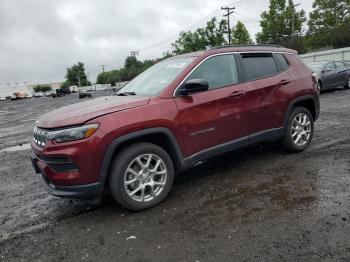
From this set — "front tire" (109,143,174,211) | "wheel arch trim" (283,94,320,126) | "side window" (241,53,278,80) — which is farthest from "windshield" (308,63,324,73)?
"front tire" (109,143,174,211)

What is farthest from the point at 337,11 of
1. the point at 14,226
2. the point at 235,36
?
the point at 14,226

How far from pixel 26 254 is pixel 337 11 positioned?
52800 mm

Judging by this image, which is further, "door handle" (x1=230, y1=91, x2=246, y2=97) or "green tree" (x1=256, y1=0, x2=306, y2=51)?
"green tree" (x1=256, y1=0, x2=306, y2=51)

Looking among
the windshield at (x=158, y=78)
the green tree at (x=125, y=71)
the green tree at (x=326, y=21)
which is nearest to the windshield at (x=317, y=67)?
the windshield at (x=158, y=78)

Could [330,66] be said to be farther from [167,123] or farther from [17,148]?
[167,123]

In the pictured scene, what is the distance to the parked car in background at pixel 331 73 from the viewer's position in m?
15.0

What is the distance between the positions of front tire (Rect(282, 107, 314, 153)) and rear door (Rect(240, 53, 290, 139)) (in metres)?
0.36

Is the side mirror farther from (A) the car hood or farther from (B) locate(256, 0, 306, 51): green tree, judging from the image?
(B) locate(256, 0, 306, 51): green tree

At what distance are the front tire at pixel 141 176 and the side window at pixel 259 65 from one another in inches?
78.9

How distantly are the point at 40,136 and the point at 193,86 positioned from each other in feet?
6.28

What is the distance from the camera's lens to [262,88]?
515 centimetres

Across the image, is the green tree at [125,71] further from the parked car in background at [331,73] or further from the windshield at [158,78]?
the windshield at [158,78]

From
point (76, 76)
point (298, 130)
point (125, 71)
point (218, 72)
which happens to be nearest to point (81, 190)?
point (218, 72)

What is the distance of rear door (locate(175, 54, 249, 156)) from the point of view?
4.32 meters
